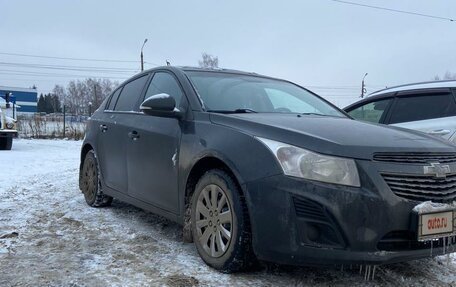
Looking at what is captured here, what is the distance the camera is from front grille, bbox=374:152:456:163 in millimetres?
2979

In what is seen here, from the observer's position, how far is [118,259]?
3.82 meters

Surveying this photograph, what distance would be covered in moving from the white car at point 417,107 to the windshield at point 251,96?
1.53 m

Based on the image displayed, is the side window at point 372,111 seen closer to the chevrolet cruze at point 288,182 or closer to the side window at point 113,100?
the chevrolet cruze at point 288,182

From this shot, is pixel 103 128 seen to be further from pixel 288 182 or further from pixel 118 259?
pixel 288 182

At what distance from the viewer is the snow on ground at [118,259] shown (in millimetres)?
3334

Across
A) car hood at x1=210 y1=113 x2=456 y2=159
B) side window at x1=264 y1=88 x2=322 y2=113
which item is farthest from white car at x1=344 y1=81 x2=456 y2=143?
car hood at x1=210 y1=113 x2=456 y2=159

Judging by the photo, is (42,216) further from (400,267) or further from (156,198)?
(400,267)

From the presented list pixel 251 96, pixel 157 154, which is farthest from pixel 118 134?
pixel 251 96

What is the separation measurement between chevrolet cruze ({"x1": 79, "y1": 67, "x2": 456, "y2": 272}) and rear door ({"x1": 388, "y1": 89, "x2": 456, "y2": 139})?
2.07 m

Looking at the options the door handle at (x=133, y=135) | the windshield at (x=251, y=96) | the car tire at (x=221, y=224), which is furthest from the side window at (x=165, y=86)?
the car tire at (x=221, y=224)

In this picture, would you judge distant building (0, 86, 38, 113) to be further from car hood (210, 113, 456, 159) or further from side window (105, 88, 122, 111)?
car hood (210, 113, 456, 159)

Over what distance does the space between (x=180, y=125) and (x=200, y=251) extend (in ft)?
3.52

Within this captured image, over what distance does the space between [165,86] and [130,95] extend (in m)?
0.87

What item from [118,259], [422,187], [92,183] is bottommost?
[118,259]
